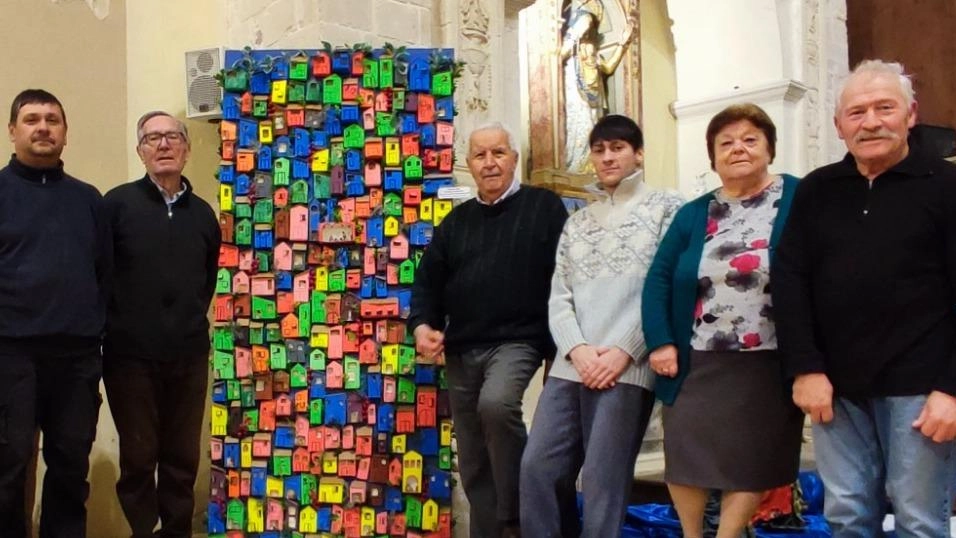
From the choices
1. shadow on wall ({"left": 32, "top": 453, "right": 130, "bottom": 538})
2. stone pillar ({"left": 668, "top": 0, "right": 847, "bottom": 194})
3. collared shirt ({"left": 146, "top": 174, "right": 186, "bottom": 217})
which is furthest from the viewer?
stone pillar ({"left": 668, "top": 0, "right": 847, "bottom": 194})

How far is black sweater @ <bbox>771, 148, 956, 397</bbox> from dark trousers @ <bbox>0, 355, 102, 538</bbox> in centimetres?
193

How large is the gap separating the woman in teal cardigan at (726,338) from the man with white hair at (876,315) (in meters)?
0.12

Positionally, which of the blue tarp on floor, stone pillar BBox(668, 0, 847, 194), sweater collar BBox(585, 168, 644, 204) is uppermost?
stone pillar BBox(668, 0, 847, 194)

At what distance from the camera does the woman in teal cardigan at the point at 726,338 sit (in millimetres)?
2057

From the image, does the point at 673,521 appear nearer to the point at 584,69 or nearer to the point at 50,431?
the point at 50,431

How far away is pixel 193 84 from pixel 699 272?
257 centimetres

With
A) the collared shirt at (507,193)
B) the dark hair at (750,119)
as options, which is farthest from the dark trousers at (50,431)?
the dark hair at (750,119)

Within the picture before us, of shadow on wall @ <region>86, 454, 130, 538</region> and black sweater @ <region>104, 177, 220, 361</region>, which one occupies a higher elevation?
black sweater @ <region>104, 177, 220, 361</region>

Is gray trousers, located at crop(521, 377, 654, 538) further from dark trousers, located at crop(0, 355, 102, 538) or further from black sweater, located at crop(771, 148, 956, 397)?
dark trousers, located at crop(0, 355, 102, 538)

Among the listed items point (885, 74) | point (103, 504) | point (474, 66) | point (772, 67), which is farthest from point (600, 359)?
point (772, 67)

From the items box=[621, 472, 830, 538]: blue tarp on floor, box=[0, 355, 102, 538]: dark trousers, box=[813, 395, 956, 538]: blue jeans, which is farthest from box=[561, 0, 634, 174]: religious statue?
box=[813, 395, 956, 538]: blue jeans

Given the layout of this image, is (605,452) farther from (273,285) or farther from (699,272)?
(273,285)

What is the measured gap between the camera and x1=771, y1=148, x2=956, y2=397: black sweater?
1784 mm

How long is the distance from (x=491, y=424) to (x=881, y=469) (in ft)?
3.37
